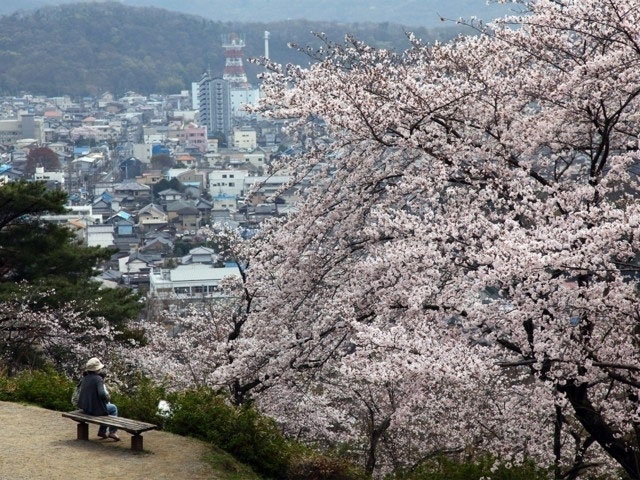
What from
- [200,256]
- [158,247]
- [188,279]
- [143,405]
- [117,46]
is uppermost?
[117,46]

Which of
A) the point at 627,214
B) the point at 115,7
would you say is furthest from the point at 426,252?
the point at 115,7

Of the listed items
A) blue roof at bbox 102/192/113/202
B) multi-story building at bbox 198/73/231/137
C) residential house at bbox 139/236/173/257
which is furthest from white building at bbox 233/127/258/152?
residential house at bbox 139/236/173/257

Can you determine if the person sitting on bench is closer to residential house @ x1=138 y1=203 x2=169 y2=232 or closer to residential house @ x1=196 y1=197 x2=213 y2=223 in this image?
residential house @ x1=138 y1=203 x2=169 y2=232

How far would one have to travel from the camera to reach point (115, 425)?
5691mm

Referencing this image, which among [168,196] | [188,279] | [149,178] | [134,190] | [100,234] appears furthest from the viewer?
[149,178]

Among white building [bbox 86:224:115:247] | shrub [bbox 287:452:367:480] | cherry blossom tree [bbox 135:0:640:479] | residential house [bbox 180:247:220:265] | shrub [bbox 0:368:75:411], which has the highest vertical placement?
cherry blossom tree [bbox 135:0:640:479]

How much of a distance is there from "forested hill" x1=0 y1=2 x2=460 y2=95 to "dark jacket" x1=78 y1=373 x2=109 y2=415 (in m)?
97.5

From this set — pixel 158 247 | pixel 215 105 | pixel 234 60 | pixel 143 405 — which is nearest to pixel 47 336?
pixel 143 405

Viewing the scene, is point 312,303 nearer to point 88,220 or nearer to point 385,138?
point 385,138

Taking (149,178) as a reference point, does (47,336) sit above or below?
above

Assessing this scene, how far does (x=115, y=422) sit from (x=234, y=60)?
11114 centimetres

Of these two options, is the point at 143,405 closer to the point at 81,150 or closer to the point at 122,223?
the point at 122,223

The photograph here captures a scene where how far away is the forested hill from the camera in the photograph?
109562 mm

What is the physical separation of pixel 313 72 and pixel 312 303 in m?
1.59
